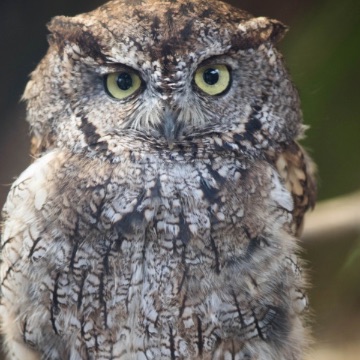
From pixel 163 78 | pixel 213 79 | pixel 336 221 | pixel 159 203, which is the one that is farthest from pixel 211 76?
pixel 336 221

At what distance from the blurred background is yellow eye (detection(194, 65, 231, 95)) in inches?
11.8

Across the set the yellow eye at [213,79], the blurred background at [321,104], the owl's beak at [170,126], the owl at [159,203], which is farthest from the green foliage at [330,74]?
the owl's beak at [170,126]

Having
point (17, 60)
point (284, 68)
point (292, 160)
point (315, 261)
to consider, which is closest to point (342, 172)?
point (315, 261)

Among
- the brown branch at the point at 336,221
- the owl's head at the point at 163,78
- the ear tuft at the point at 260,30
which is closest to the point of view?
the owl's head at the point at 163,78

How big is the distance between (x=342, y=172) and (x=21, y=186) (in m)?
1.17

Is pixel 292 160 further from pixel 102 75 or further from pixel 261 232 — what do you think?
pixel 102 75

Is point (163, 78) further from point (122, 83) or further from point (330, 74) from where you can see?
point (330, 74)

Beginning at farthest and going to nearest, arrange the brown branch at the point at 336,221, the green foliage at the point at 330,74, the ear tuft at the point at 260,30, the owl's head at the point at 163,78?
the brown branch at the point at 336,221
the green foliage at the point at 330,74
the ear tuft at the point at 260,30
the owl's head at the point at 163,78

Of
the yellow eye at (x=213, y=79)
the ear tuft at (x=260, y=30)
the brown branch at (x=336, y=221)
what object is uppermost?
the ear tuft at (x=260, y=30)

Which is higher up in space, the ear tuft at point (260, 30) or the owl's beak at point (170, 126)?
the ear tuft at point (260, 30)

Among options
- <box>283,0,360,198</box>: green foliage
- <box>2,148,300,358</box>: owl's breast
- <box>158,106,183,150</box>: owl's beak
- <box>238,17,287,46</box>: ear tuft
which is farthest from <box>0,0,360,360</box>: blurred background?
<box>158,106,183,150</box>: owl's beak

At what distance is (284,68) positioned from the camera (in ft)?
6.25

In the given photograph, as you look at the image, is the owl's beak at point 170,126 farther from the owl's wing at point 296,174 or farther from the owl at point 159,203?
the owl's wing at point 296,174

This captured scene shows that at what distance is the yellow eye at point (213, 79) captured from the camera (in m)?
1.72
